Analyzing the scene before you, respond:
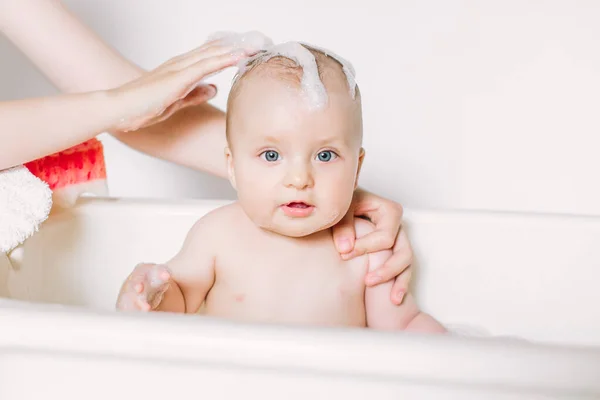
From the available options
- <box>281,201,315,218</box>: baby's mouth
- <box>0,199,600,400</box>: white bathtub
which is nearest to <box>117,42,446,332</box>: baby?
<box>281,201,315,218</box>: baby's mouth

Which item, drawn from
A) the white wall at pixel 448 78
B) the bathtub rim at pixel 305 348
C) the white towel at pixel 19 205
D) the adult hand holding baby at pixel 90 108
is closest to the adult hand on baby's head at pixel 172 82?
the adult hand holding baby at pixel 90 108

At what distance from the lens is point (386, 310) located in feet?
3.71

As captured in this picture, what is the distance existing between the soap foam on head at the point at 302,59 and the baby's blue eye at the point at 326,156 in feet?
0.21

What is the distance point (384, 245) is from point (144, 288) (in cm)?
38

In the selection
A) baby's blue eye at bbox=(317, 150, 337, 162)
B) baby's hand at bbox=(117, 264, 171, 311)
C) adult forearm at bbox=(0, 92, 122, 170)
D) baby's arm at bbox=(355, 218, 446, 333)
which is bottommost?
baby's arm at bbox=(355, 218, 446, 333)

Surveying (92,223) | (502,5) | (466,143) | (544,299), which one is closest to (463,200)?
(466,143)

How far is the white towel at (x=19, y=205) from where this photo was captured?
3.46 ft

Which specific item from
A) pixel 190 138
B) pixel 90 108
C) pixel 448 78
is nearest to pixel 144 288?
pixel 90 108

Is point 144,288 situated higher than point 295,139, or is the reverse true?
point 295,139

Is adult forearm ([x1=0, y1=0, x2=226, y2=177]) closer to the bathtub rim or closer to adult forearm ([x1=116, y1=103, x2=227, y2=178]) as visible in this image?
adult forearm ([x1=116, y1=103, x2=227, y2=178])

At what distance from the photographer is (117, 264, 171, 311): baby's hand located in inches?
34.8

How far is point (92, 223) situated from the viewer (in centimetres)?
129

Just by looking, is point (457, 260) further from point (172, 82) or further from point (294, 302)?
point (172, 82)

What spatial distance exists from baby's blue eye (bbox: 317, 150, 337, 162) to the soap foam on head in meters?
0.06
